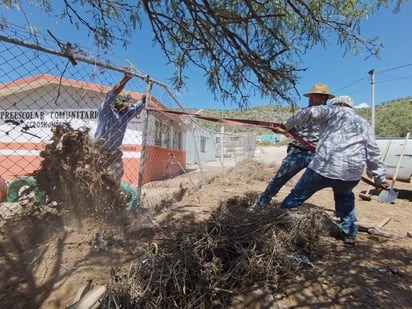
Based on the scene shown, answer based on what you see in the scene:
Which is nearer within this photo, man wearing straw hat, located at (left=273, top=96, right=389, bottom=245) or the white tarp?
man wearing straw hat, located at (left=273, top=96, right=389, bottom=245)

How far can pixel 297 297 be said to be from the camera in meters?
1.78

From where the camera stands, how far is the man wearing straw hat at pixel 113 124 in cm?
302

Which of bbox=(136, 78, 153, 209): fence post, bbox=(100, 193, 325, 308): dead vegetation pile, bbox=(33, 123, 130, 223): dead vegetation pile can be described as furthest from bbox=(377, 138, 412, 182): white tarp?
bbox=(33, 123, 130, 223): dead vegetation pile

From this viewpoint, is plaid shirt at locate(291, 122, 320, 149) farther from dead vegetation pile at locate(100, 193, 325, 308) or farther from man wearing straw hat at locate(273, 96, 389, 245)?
dead vegetation pile at locate(100, 193, 325, 308)

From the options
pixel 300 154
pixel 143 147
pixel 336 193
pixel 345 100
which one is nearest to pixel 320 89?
pixel 345 100

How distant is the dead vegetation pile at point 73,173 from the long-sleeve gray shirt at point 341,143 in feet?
6.98

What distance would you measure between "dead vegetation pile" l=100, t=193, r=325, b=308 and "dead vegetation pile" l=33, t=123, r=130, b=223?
1.03 meters

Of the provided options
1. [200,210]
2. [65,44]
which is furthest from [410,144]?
[65,44]

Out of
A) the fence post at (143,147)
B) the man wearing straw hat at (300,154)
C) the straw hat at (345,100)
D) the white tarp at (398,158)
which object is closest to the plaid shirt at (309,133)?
the man wearing straw hat at (300,154)

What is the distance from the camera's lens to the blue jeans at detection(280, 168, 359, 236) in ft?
8.84

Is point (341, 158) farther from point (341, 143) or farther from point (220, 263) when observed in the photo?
point (220, 263)

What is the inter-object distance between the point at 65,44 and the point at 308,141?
2.92 metres

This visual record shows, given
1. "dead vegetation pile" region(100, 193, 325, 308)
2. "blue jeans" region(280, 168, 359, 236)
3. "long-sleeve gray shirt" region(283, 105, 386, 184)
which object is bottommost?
"dead vegetation pile" region(100, 193, 325, 308)

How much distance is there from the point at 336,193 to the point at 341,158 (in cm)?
50
